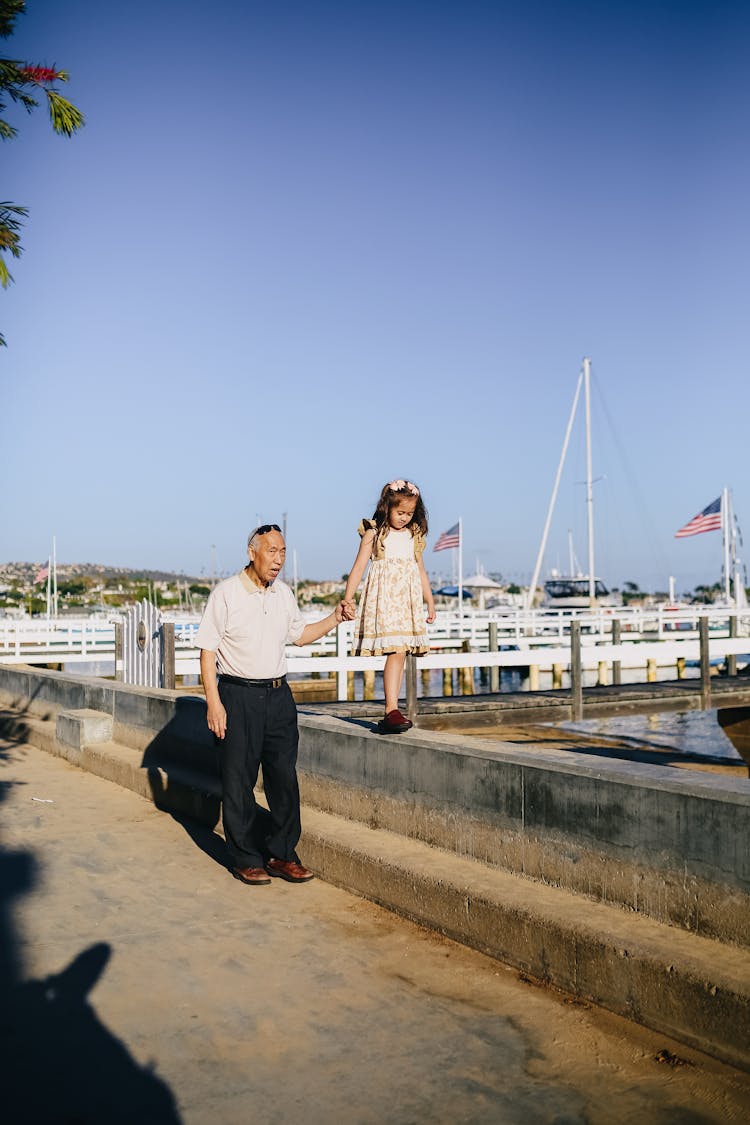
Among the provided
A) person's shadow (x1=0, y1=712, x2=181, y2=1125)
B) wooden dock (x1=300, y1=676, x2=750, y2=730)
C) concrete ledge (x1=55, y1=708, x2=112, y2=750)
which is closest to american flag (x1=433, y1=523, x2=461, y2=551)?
wooden dock (x1=300, y1=676, x2=750, y2=730)

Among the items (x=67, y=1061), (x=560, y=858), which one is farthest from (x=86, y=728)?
(x=67, y=1061)

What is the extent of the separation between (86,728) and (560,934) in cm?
738

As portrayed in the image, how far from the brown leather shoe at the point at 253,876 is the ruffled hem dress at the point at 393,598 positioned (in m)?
1.42

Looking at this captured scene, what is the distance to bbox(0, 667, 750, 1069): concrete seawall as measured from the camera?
155 inches

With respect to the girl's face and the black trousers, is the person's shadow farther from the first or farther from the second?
the girl's face

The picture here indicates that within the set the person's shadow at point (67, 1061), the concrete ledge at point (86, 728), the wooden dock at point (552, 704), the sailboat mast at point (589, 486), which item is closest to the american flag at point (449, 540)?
the sailboat mast at point (589, 486)

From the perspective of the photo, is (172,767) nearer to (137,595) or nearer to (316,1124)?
(316,1124)

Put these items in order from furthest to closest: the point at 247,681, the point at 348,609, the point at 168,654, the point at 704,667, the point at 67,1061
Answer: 1. the point at 704,667
2. the point at 168,654
3. the point at 348,609
4. the point at 247,681
5. the point at 67,1061

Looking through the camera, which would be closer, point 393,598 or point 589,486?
point 393,598

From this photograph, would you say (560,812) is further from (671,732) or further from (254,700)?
(671,732)

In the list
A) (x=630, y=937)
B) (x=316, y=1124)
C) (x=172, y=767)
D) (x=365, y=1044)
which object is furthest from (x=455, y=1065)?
(x=172, y=767)

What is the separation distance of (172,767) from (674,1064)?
6.05 meters

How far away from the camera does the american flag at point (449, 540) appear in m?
44.3

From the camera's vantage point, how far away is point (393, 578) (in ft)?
21.4
